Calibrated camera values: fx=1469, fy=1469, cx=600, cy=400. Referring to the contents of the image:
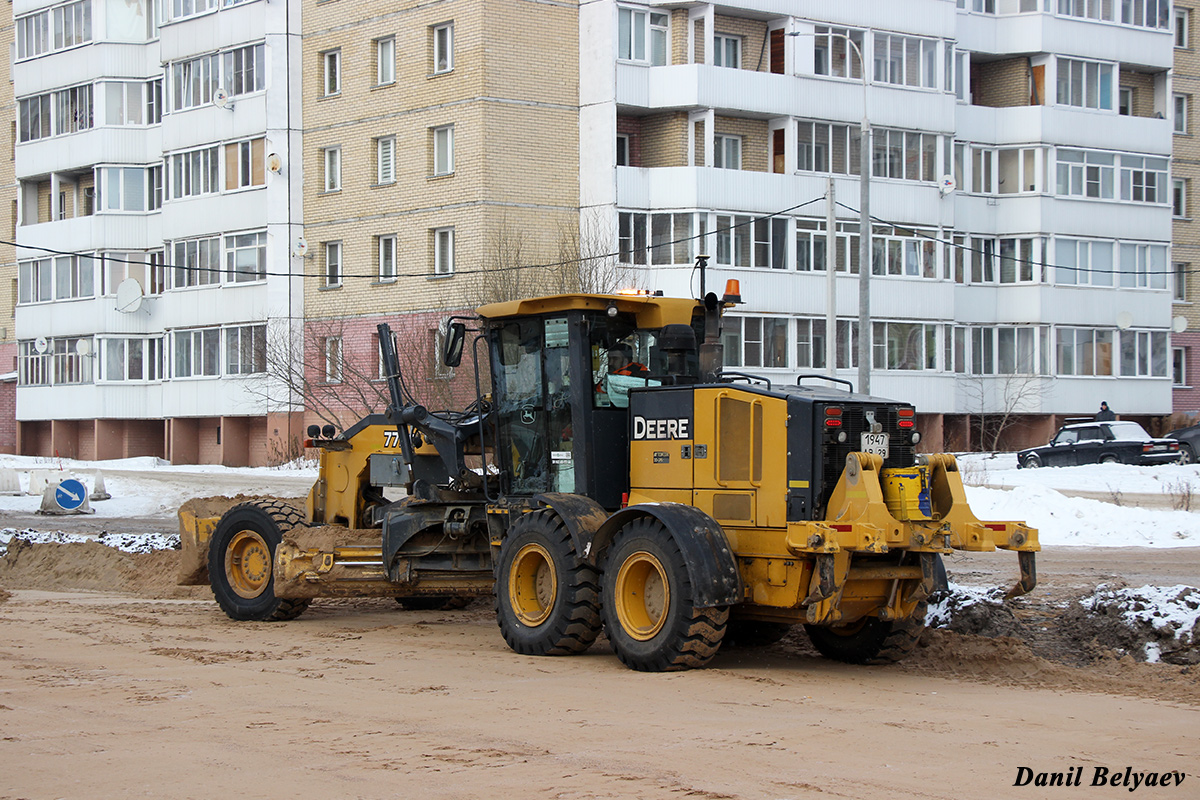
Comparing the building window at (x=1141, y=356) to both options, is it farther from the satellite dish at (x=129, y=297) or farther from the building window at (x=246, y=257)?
the satellite dish at (x=129, y=297)

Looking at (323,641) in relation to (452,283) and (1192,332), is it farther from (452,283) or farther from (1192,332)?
(1192,332)

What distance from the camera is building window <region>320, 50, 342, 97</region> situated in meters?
43.6

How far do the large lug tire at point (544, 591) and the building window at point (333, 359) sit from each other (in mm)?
29877

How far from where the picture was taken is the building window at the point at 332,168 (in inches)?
1716

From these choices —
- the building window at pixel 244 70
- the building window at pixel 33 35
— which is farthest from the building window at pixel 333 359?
the building window at pixel 33 35

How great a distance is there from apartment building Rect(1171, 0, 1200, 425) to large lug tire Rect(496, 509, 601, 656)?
44.4 meters

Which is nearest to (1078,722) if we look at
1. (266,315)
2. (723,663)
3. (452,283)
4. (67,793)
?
(723,663)

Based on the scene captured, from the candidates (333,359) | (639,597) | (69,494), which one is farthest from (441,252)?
(639,597)

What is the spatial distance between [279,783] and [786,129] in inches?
1421

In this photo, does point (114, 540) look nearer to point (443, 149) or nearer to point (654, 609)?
point (654, 609)

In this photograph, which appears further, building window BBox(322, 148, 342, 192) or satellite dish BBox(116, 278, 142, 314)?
satellite dish BBox(116, 278, 142, 314)

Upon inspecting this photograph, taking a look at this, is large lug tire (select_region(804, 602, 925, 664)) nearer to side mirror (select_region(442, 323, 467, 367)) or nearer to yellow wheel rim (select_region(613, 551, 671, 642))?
yellow wheel rim (select_region(613, 551, 671, 642))

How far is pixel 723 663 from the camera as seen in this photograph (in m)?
11.3

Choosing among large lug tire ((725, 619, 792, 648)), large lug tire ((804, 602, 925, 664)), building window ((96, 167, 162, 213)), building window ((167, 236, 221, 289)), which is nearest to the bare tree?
building window ((167, 236, 221, 289))
